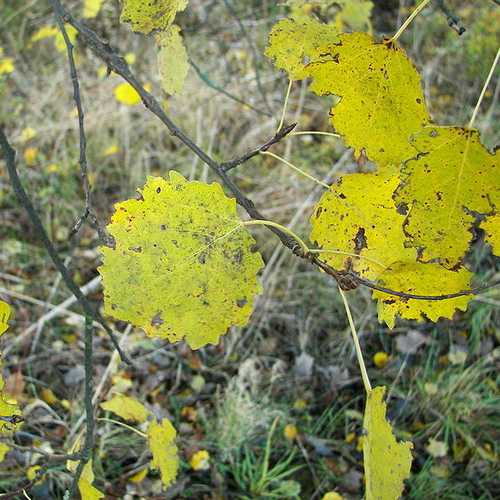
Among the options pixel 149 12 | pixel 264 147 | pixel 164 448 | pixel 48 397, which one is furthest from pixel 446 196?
pixel 48 397

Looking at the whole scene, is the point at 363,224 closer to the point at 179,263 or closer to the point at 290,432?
the point at 179,263

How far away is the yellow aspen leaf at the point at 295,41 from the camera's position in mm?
734

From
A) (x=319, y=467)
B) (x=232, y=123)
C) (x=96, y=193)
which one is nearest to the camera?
(x=319, y=467)

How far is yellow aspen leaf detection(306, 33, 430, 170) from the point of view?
1.99ft

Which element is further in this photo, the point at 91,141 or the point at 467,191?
the point at 91,141

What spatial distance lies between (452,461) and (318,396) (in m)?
0.40

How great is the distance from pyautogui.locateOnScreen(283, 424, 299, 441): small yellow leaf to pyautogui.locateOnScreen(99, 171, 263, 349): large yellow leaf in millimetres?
1127

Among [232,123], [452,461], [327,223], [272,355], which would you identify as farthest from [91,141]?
[327,223]

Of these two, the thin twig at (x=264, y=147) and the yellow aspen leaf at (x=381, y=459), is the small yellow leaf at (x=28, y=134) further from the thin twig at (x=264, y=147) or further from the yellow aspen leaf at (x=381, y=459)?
the yellow aspen leaf at (x=381, y=459)

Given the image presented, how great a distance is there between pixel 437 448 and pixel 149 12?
1335 mm

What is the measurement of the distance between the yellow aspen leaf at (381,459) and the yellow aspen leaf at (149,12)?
53cm

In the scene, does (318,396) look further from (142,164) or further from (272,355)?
(142,164)

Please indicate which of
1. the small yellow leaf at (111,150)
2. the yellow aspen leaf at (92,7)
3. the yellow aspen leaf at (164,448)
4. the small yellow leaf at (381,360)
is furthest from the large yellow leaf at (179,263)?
the small yellow leaf at (111,150)

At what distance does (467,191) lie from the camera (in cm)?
Answer: 58
